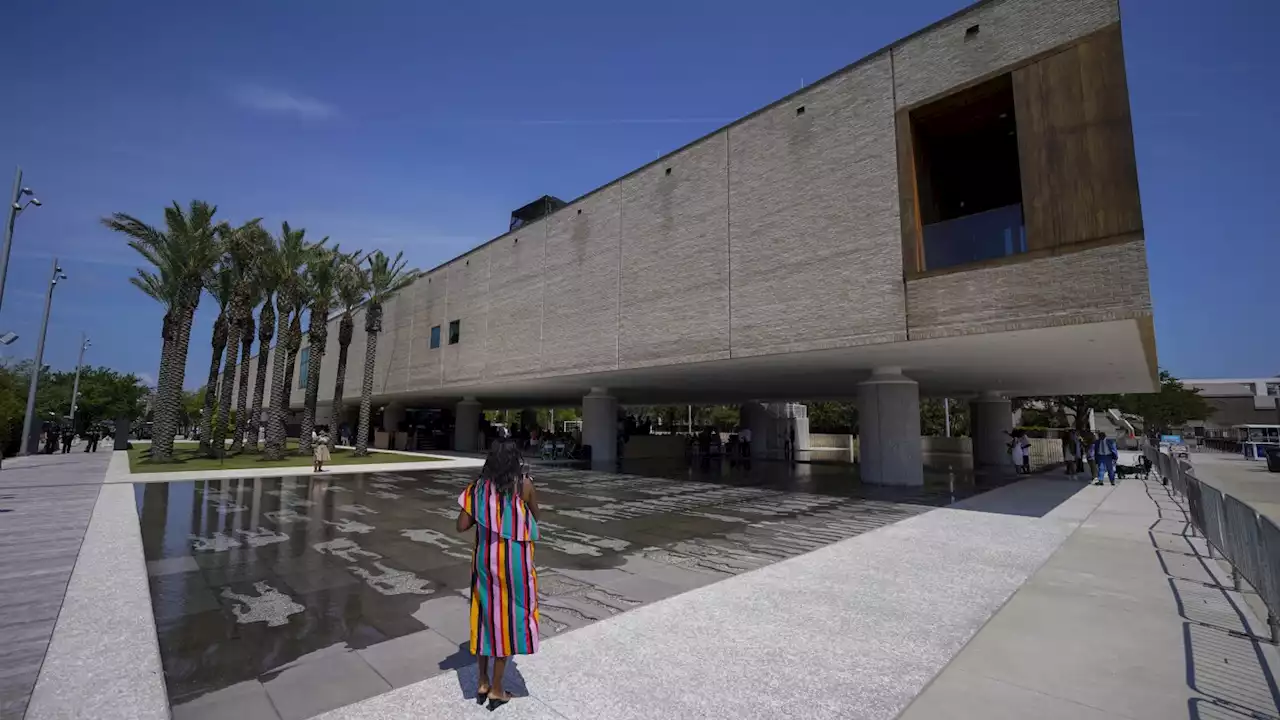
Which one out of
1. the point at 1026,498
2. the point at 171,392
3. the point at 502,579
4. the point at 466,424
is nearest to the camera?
the point at 502,579

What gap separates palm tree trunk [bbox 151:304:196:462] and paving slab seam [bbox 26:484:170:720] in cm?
2252

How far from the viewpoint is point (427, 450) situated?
130 ft

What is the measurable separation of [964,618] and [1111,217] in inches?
368

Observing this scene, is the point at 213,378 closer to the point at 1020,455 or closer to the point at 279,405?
the point at 279,405

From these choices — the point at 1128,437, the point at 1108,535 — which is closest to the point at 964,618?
the point at 1108,535

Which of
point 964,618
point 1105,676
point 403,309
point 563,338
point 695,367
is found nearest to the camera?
point 1105,676

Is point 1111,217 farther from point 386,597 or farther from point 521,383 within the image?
point 521,383

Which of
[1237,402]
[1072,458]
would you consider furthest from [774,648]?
[1237,402]

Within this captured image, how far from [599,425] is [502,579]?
2423cm

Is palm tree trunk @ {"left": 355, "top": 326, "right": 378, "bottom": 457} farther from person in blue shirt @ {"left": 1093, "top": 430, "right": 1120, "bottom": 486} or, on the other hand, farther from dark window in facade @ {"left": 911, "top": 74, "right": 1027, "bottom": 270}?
person in blue shirt @ {"left": 1093, "top": 430, "right": 1120, "bottom": 486}

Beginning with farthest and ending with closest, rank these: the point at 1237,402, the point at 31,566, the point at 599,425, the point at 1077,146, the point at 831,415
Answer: the point at 1237,402, the point at 831,415, the point at 599,425, the point at 1077,146, the point at 31,566

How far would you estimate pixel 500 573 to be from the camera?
3652mm

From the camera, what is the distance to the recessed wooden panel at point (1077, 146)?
10523mm

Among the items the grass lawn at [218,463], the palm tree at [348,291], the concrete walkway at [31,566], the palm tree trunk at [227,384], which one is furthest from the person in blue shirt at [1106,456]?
the palm tree trunk at [227,384]
